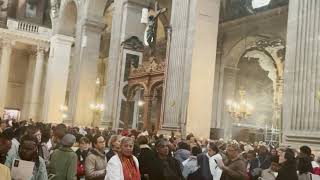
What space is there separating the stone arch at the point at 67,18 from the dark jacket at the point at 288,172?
22167mm

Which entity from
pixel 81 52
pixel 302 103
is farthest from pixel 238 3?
pixel 302 103

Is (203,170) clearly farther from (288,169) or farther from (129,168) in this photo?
(129,168)

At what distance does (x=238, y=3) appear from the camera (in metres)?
22.3

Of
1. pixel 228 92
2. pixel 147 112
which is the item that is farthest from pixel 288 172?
pixel 228 92

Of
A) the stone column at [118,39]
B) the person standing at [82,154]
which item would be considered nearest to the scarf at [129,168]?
the person standing at [82,154]

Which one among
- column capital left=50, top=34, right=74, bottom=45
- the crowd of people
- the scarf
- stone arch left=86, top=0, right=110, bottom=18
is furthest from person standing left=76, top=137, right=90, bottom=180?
column capital left=50, top=34, right=74, bottom=45

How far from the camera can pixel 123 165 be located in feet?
16.2

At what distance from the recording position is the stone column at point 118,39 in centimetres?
1845

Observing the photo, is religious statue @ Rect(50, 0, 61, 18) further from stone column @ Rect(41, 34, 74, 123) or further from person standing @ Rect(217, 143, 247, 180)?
person standing @ Rect(217, 143, 247, 180)

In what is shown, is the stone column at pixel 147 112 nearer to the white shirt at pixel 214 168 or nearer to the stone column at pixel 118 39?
the stone column at pixel 118 39

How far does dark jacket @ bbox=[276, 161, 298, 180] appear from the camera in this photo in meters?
5.48

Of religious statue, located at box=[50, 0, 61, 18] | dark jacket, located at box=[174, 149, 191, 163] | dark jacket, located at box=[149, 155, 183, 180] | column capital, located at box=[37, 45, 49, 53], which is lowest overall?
dark jacket, located at box=[149, 155, 183, 180]

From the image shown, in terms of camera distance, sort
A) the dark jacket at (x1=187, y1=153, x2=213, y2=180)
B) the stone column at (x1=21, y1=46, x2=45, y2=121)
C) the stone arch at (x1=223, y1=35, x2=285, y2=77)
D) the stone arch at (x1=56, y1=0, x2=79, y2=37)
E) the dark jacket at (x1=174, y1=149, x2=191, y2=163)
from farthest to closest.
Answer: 1. the stone column at (x1=21, y1=46, x2=45, y2=121)
2. the stone arch at (x1=56, y1=0, x2=79, y2=37)
3. the stone arch at (x1=223, y1=35, x2=285, y2=77)
4. the dark jacket at (x1=174, y1=149, x2=191, y2=163)
5. the dark jacket at (x1=187, y1=153, x2=213, y2=180)

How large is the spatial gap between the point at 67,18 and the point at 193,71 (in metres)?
15.9
